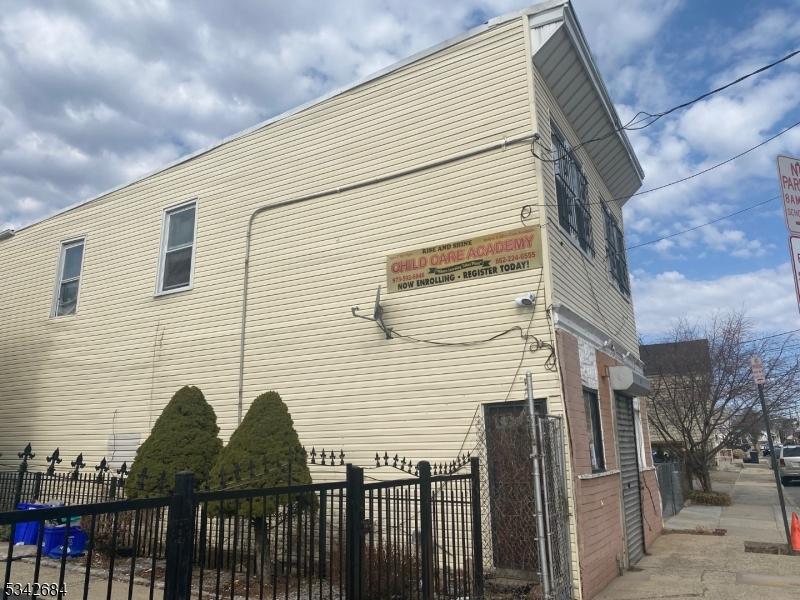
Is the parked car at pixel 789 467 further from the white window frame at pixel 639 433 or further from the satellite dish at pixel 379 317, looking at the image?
the satellite dish at pixel 379 317

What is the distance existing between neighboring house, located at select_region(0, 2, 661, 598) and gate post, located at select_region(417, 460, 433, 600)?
7.76ft

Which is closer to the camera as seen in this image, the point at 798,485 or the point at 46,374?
the point at 46,374

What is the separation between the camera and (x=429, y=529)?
226 inches

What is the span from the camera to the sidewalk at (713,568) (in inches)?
305

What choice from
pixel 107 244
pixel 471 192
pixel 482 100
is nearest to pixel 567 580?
pixel 471 192

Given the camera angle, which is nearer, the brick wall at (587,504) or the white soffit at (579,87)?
the brick wall at (587,504)

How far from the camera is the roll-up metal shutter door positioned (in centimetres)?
1027

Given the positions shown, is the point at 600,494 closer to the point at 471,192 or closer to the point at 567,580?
the point at 567,580

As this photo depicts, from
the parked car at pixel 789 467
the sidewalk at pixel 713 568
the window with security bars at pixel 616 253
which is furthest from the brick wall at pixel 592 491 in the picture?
the parked car at pixel 789 467

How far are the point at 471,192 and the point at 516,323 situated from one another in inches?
83.2

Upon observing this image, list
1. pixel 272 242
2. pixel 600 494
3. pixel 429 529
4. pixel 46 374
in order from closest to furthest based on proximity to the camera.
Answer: pixel 429 529 → pixel 600 494 → pixel 272 242 → pixel 46 374

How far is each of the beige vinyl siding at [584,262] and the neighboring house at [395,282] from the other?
0.24 feet

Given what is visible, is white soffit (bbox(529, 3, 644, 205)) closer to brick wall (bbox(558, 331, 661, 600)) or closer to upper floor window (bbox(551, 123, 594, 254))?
upper floor window (bbox(551, 123, 594, 254))

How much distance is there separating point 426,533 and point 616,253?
31.4 ft
